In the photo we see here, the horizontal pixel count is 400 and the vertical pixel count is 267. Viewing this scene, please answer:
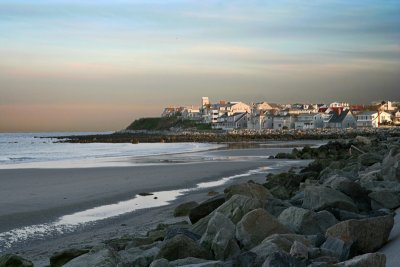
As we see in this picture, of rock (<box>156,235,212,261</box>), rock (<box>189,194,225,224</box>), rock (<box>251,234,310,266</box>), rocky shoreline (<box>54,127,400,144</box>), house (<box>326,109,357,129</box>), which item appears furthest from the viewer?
house (<box>326,109,357,129</box>)

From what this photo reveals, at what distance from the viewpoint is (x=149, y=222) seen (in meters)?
8.90

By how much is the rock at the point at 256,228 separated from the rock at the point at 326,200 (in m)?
1.28

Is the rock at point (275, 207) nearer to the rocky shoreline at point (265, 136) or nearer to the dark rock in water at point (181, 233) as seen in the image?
the dark rock in water at point (181, 233)

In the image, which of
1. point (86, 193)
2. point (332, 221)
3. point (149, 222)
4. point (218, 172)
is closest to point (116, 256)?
point (332, 221)

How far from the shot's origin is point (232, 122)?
11181 centimetres

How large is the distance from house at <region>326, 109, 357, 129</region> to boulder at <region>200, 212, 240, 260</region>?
281ft

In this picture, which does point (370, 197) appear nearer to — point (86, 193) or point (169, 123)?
point (86, 193)

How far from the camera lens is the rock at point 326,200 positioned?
626 centimetres

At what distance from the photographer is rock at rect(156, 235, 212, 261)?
4844mm

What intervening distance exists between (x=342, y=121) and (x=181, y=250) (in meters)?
88.1

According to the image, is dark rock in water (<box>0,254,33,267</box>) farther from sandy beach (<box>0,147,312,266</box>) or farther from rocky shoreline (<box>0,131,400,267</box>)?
sandy beach (<box>0,147,312,266</box>)

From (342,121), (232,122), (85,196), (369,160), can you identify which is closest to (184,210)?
(85,196)

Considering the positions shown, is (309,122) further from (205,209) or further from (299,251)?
(299,251)

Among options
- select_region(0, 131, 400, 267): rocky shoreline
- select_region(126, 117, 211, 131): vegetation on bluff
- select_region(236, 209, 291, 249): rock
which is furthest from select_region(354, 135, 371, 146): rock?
select_region(126, 117, 211, 131): vegetation on bluff
